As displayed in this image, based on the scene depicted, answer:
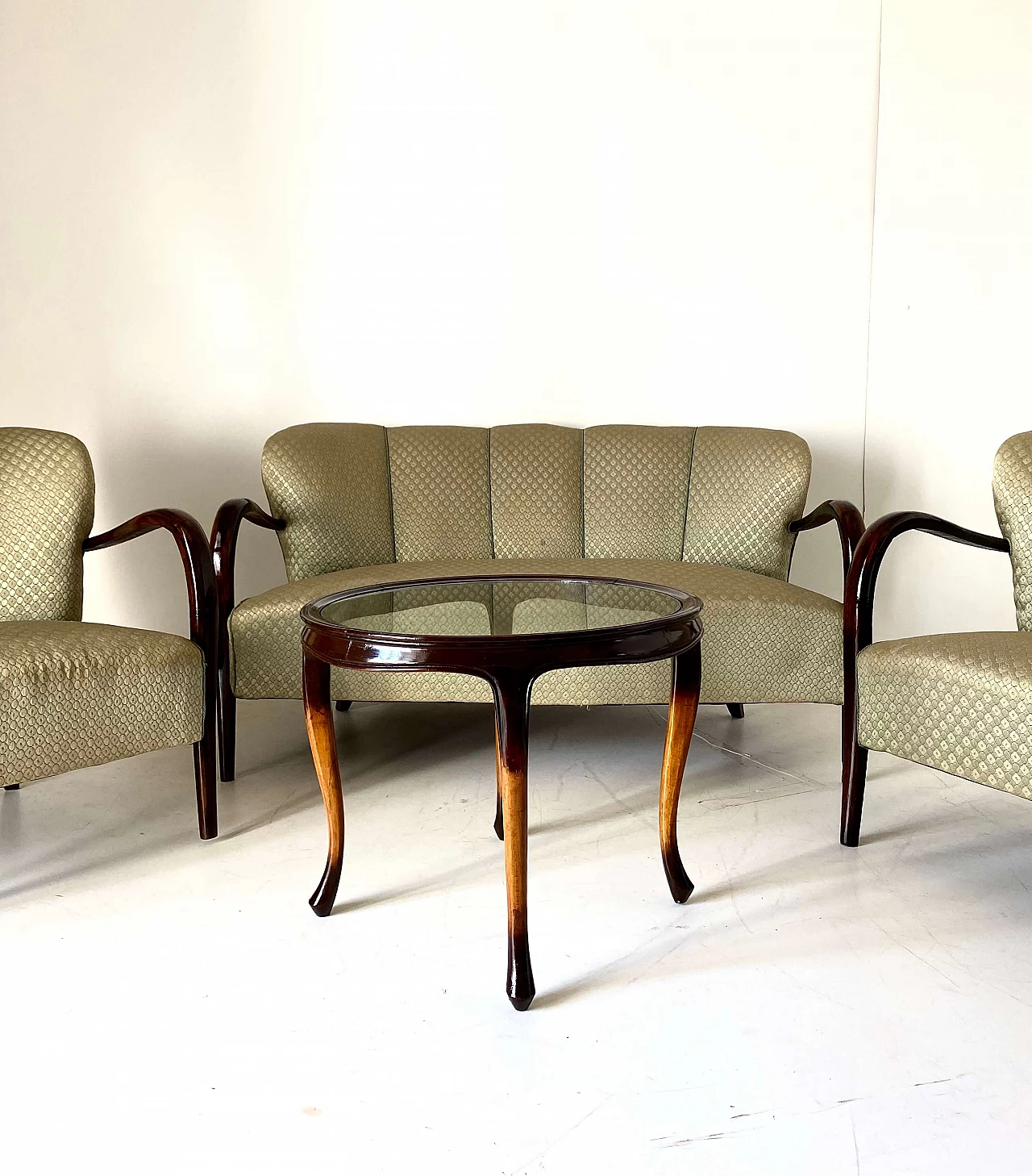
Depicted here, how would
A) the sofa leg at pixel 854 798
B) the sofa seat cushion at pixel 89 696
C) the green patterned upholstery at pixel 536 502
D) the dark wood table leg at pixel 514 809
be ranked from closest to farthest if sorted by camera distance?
the dark wood table leg at pixel 514 809, the sofa seat cushion at pixel 89 696, the sofa leg at pixel 854 798, the green patterned upholstery at pixel 536 502

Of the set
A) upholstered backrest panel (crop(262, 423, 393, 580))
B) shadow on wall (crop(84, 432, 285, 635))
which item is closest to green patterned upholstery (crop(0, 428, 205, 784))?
upholstered backrest panel (crop(262, 423, 393, 580))

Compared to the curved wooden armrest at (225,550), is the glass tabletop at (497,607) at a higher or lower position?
higher

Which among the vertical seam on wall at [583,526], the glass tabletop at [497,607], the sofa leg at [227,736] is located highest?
the glass tabletop at [497,607]

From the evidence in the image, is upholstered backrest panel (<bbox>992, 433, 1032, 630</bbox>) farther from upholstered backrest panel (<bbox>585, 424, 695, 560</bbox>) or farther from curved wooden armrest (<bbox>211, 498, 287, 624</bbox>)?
curved wooden armrest (<bbox>211, 498, 287, 624</bbox>)

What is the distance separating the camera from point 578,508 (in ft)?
10.1

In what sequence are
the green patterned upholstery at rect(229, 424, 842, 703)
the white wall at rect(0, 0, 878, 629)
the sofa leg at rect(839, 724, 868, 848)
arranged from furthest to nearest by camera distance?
the white wall at rect(0, 0, 878, 629), the green patterned upholstery at rect(229, 424, 842, 703), the sofa leg at rect(839, 724, 868, 848)

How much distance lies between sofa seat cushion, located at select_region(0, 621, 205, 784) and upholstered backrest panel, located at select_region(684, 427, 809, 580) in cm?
142

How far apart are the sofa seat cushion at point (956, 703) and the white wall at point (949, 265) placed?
58.3 inches

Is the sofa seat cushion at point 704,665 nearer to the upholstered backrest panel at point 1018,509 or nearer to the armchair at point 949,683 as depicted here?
the armchair at point 949,683

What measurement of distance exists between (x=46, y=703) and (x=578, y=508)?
5.11ft

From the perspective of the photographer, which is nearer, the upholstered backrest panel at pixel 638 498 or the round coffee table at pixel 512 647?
the round coffee table at pixel 512 647

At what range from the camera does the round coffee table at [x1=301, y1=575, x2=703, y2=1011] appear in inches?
59.7

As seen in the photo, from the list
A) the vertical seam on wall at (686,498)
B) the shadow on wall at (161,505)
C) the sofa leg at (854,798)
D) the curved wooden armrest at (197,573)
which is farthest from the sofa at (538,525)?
the shadow on wall at (161,505)

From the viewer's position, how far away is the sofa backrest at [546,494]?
2.91m
